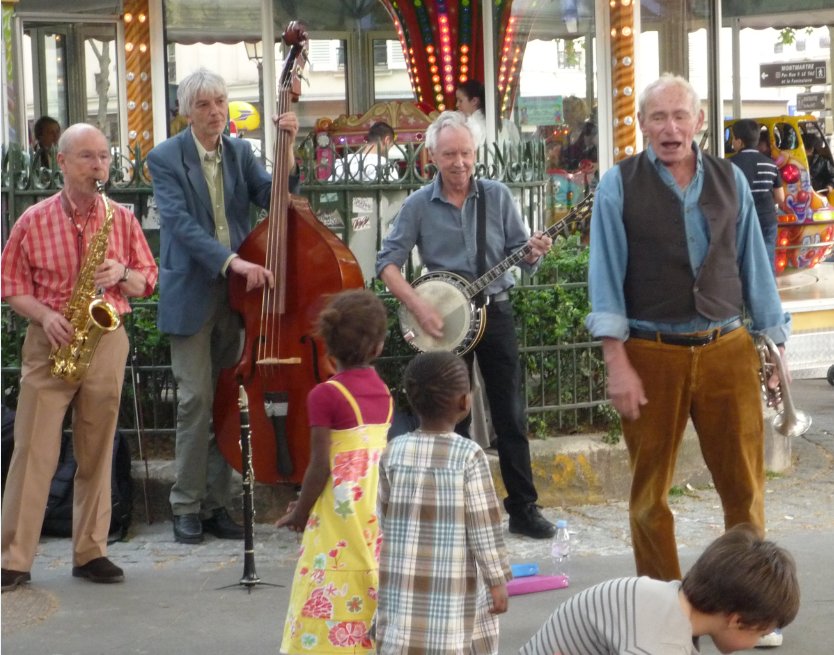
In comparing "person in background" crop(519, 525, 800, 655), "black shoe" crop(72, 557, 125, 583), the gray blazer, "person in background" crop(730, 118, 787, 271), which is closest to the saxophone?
the gray blazer

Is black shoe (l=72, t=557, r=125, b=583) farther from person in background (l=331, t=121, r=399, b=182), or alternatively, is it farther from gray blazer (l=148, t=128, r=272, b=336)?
person in background (l=331, t=121, r=399, b=182)

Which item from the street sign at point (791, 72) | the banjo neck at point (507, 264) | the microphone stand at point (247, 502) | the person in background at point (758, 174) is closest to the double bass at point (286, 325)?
the microphone stand at point (247, 502)

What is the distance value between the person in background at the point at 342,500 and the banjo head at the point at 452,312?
185cm

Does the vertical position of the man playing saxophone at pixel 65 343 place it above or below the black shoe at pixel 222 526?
above

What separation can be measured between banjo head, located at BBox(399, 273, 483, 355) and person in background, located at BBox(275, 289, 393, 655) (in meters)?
1.85

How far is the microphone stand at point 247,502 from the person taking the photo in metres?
5.61

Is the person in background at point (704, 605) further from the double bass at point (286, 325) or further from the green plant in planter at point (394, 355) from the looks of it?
the green plant in planter at point (394, 355)

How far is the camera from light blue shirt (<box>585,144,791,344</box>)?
467 centimetres

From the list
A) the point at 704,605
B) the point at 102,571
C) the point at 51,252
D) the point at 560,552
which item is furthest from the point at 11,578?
the point at 704,605

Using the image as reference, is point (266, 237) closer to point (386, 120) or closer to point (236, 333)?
point (236, 333)

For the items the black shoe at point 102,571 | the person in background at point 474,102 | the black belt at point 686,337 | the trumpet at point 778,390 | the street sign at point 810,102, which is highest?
the street sign at point 810,102

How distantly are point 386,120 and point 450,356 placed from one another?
7.36 metres

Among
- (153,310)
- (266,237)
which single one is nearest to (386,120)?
(153,310)

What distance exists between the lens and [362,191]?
712 centimetres
